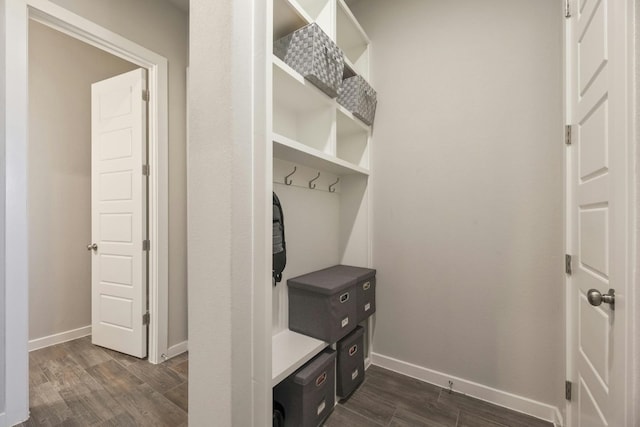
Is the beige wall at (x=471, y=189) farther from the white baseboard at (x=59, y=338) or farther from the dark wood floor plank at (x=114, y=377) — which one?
the white baseboard at (x=59, y=338)

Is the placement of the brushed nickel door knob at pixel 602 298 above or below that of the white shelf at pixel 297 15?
below

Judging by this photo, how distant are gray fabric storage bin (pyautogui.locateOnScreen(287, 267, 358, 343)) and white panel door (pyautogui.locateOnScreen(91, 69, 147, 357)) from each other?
4.59ft

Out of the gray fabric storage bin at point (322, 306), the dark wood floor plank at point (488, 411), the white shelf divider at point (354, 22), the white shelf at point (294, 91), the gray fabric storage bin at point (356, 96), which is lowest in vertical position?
the dark wood floor plank at point (488, 411)

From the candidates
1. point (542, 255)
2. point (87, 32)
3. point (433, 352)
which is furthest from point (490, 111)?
point (87, 32)

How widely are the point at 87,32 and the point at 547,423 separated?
3723 mm

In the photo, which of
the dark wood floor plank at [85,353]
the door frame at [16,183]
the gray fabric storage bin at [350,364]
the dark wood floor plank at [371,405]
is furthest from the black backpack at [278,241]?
the dark wood floor plank at [85,353]

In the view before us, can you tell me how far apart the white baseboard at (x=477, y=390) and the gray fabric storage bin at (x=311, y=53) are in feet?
6.49

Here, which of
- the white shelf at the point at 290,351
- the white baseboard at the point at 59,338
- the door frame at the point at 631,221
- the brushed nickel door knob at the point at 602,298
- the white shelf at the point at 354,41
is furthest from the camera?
the white baseboard at the point at 59,338

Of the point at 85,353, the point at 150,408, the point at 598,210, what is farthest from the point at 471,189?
the point at 85,353

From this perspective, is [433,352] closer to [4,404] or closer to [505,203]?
[505,203]

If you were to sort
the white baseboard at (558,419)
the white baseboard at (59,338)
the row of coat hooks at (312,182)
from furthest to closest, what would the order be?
the white baseboard at (59,338) → the row of coat hooks at (312,182) → the white baseboard at (558,419)

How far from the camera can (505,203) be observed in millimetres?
1658

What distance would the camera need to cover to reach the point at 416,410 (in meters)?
1.60

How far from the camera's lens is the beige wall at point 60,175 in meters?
2.45
